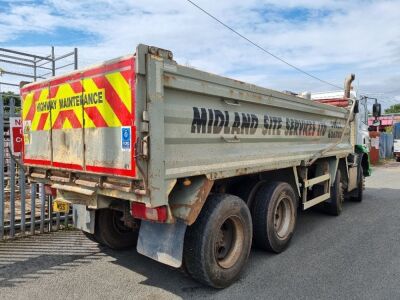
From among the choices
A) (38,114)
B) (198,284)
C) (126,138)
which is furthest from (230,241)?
(38,114)

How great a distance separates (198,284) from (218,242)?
1.70 ft

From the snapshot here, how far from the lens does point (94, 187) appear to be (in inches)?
143

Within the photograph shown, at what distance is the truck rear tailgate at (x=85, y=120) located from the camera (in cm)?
322

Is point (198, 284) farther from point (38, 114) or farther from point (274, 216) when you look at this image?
point (38, 114)

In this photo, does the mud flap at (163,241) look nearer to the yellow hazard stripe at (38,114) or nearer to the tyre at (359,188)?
the yellow hazard stripe at (38,114)

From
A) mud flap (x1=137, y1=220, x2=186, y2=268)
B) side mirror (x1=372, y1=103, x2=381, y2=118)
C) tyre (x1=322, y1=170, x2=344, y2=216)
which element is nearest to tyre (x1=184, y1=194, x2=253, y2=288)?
mud flap (x1=137, y1=220, x2=186, y2=268)

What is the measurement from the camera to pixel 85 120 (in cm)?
369

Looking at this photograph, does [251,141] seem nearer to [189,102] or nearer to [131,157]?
[189,102]

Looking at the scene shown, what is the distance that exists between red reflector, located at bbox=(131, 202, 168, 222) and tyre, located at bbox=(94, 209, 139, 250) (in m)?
1.34

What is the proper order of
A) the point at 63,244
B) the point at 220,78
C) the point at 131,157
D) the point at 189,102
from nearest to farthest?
the point at 131,157 < the point at 189,102 < the point at 220,78 < the point at 63,244

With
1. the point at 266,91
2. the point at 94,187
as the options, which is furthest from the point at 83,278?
the point at 266,91

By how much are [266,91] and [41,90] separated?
2.73m

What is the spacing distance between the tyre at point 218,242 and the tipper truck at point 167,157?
1 cm

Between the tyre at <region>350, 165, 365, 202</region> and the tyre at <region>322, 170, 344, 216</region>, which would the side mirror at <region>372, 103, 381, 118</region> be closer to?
the tyre at <region>350, 165, 365, 202</region>
